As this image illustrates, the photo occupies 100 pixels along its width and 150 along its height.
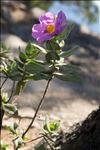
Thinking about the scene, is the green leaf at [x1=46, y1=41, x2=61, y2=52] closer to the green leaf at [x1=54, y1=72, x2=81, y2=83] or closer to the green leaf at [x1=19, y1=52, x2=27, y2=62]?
the green leaf at [x1=54, y1=72, x2=81, y2=83]

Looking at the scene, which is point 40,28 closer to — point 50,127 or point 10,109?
point 50,127

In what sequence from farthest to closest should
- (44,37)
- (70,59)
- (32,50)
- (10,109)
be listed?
(70,59), (10,109), (32,50), (44,37)

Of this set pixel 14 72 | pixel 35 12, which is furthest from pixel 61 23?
pixel 35 12

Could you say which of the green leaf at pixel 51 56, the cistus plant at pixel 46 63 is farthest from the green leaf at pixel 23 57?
the green leaf at pixel 51 56

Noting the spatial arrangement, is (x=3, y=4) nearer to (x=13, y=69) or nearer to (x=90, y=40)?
(x=90, y=40)

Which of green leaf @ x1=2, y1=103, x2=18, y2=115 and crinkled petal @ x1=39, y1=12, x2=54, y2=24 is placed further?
green leaf @ x1=2, y1=103, x2=18, y2=115

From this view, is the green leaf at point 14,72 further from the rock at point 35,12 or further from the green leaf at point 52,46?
the rock at point 35,12

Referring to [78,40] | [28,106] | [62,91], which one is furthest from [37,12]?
[28,106]

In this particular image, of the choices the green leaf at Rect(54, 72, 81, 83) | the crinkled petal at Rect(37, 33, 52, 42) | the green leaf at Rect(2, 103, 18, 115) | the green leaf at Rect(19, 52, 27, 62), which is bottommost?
the green leaf at Rect(2, 103, 18, 115)

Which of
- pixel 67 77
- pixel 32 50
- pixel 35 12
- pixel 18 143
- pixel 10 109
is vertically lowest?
pixel 18 143

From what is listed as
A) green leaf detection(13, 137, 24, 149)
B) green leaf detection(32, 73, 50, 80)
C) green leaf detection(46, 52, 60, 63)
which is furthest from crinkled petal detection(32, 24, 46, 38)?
green leaf detection(13, 137, 24, 149)
